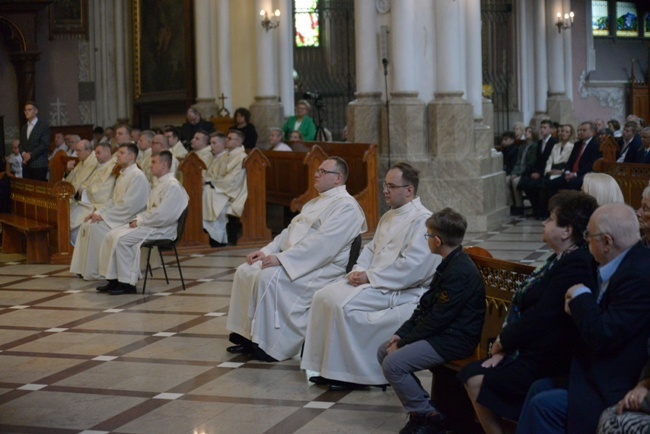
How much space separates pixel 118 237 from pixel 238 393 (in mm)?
3926

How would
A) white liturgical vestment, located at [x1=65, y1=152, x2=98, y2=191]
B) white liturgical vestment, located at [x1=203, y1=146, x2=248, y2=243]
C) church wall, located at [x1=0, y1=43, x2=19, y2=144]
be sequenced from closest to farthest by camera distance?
white liturgical vestment, located at [x1=65, y1=152, x2=98, y2=191] → white liturgical vestment, located at [x1=203, y1=146, x2=248, y2=243] → church wall, located at [x1=0, y1=43, x2=19, y2=144]

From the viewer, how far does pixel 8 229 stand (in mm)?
12945

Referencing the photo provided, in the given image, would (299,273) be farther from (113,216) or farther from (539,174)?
(539,174)

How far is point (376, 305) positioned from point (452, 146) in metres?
7.78

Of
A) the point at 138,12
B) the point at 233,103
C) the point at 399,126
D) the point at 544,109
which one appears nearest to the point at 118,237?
the point at 399,126

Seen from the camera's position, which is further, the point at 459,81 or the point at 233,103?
the point at 233,103

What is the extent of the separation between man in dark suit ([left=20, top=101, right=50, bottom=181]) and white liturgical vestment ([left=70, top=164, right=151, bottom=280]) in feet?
11.0

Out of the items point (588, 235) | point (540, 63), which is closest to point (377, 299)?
point (588, 235)

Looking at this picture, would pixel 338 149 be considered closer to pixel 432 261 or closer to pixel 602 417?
pixel 432 261

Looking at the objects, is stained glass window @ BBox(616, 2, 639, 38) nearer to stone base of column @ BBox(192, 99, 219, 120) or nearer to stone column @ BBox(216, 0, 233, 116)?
stone column @ BBox(216, 0, 233, 116)

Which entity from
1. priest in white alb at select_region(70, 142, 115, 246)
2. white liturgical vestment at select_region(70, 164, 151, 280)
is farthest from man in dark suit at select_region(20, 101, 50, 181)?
white liturgical vestment at select_region(70, 164, 151, 280)

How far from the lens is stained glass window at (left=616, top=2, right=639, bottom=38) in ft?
87.8

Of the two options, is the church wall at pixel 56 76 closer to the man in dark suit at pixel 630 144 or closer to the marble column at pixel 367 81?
the marble column at pixel 367 81

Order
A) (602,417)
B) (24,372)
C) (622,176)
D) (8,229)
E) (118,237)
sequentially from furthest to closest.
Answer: (8,229)
(622,176)
(118,237)
(24,372)
(602,417)
